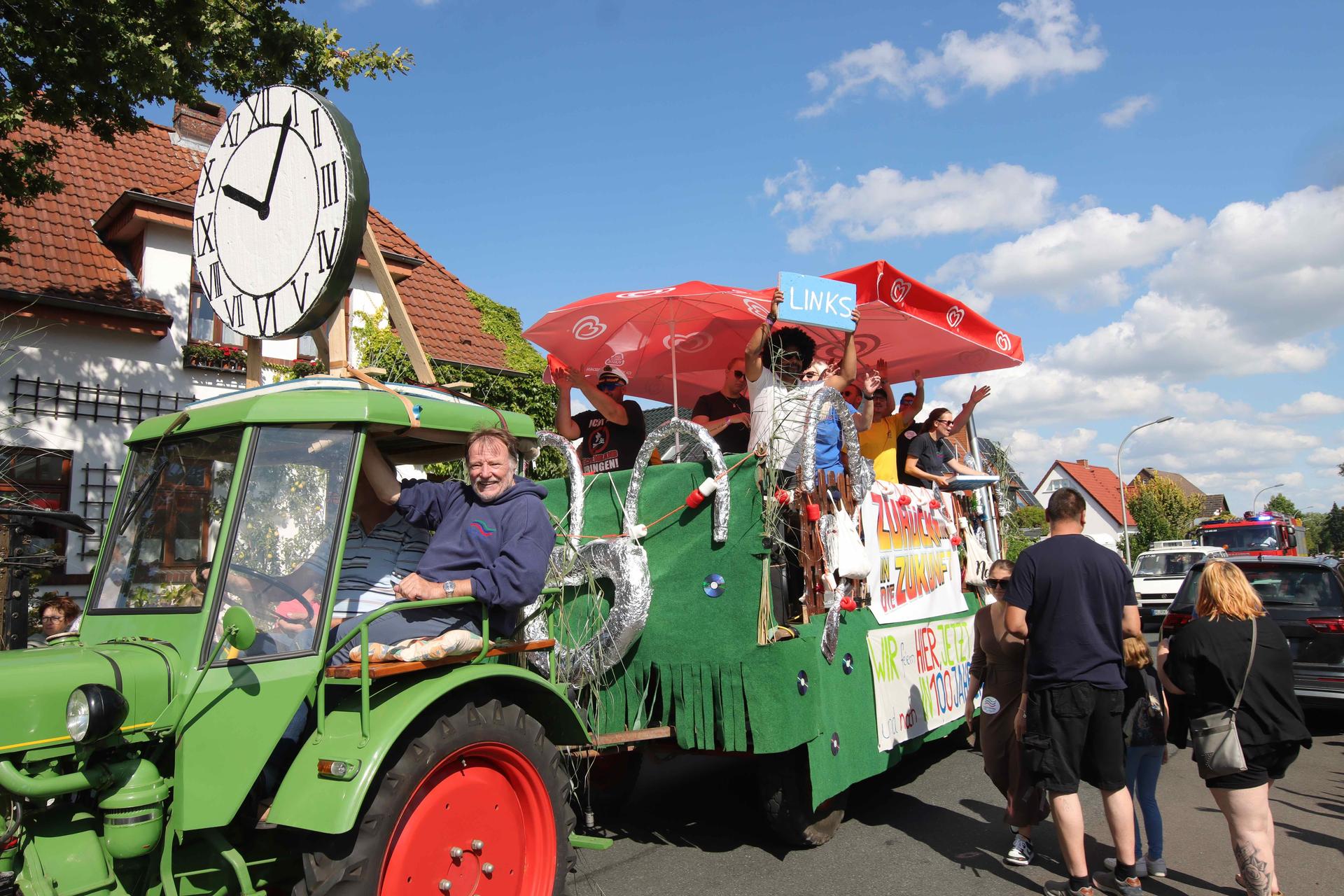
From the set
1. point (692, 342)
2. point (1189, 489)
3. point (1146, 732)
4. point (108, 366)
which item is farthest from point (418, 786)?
point (1189, 489)

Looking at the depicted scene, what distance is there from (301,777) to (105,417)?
10.6 metres

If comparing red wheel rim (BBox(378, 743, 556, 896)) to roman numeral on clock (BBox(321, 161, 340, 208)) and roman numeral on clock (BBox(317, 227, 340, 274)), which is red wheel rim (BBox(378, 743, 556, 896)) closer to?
roman numeral on clock (BBox(317, 227, 340, 274))

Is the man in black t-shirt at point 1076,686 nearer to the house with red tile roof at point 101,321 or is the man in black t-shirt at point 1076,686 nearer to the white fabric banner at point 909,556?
the white fabric banner at point 909,556

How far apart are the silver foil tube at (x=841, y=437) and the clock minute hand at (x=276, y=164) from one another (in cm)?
289

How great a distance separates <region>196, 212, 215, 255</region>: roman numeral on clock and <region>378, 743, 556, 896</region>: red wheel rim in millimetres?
2770

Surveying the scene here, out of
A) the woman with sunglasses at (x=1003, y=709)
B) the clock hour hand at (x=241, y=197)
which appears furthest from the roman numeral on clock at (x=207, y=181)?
the woman with sunglasses at (x=1003, y=709)

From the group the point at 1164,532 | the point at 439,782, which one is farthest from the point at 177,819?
the point at 1164,532

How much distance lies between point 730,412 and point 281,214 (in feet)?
11.5

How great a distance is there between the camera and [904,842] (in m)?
5.24

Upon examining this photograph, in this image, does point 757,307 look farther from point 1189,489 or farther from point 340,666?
point 1189,489

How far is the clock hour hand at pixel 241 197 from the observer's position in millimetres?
4160

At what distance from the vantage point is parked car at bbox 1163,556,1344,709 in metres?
8.41

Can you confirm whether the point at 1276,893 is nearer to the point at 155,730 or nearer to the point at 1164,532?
the point at 155,730

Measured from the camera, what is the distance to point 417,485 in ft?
12.8
